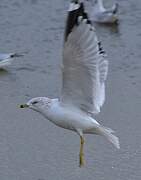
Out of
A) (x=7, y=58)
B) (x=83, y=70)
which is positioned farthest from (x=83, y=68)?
(x=7, y=58)

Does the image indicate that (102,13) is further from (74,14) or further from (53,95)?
(74,14)

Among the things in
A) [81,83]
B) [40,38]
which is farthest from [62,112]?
[40,38]

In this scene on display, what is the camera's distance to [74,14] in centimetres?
512

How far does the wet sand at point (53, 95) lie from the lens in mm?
6445

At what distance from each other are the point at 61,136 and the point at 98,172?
0.92 m

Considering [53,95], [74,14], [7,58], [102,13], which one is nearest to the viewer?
[74,14]

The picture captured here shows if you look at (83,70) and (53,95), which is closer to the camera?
(83,70)

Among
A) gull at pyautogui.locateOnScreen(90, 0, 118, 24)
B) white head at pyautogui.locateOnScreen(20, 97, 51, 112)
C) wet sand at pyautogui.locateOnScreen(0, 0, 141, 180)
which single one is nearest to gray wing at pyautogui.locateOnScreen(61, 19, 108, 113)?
white head at pyautogui.locateOnScreen(20, 97, 51, 112)

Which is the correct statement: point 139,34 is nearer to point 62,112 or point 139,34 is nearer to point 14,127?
point 14,127

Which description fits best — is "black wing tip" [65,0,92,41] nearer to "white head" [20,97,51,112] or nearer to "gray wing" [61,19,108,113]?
"gray wing" [61,19,108,113]

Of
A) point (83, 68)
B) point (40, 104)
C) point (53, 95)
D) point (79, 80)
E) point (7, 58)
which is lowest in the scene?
point (7, 58)

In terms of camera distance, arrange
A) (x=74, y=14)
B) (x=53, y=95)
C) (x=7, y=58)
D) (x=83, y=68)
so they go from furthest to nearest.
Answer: (x=7, y=58)
(x=53, y=95)
(x=83, y=68)
(x=74, y=14)

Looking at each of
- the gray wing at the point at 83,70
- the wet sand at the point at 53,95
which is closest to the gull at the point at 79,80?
the gray wing at the point at 83,70

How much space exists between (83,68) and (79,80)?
0.12 meters
